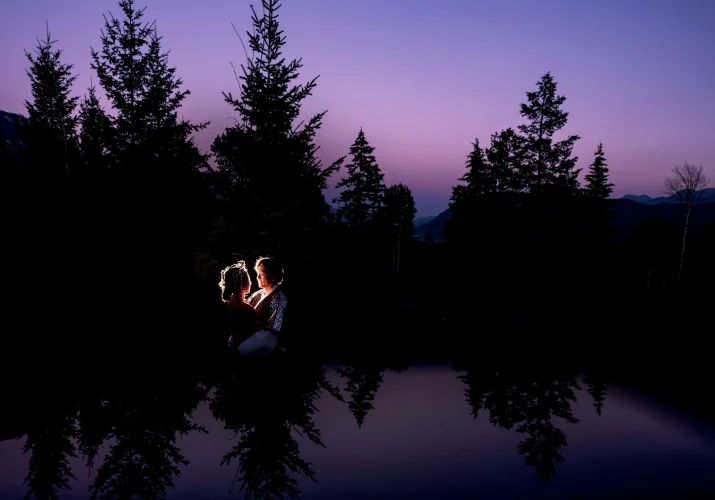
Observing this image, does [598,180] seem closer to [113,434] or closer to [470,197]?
[470,197]

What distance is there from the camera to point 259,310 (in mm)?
9484

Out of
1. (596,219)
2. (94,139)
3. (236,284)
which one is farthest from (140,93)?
(596,219)

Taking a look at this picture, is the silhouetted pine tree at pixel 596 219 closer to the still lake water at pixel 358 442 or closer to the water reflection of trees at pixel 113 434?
the still lake water at pixel 358 442

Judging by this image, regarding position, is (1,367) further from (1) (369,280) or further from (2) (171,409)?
(1) (369,280)

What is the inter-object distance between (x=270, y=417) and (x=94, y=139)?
18.0 m

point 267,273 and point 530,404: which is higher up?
point 267,273

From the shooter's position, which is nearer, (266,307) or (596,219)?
(266,307)

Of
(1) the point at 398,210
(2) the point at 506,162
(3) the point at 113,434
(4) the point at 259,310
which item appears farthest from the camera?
(1) the point at 398,210

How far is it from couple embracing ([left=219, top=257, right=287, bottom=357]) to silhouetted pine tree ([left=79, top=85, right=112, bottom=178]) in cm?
866

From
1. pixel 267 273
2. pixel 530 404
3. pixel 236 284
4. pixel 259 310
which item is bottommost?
pixel 530 404

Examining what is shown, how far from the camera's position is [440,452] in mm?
6410

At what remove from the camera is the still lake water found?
5371 mm

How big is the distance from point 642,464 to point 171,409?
7.71 metres

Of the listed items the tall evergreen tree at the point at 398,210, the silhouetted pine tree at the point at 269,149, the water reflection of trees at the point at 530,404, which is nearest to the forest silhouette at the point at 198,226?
the silhouetted pine tree at the point at 269,149
